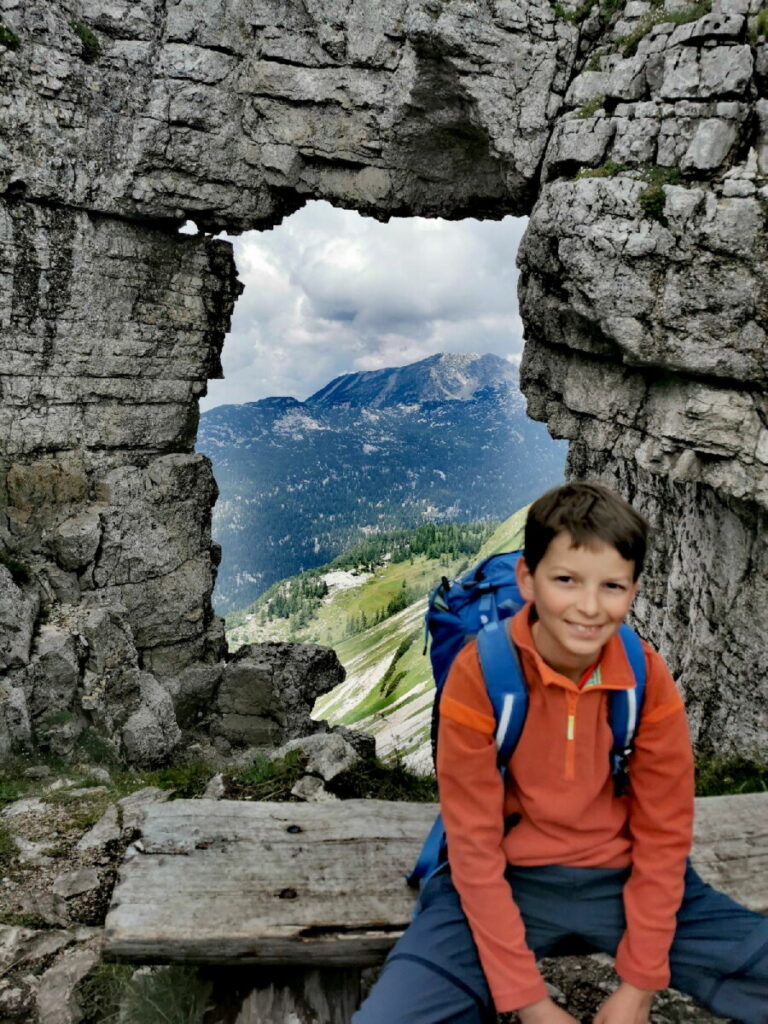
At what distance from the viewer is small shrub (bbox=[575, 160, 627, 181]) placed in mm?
15594

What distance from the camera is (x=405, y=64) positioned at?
19.8m

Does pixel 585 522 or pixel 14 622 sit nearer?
pixel 585 522

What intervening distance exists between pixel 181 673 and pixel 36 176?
17749 mm

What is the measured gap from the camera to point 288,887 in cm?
436

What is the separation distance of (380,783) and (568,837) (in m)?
4.64

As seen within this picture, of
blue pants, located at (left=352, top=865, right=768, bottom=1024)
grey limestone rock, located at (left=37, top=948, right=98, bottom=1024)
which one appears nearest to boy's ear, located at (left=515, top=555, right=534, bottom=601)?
blue pants, located at (left=352, top=865, right=768, bottom=1024)

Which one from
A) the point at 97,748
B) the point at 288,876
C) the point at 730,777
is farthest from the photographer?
the point at 97,748

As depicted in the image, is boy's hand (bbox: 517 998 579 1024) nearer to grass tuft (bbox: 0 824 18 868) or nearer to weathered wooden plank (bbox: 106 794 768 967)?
weathered wooden plank (bbox: 106 794 768 967)

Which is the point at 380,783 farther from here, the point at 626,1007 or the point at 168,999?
the point at 626,1007

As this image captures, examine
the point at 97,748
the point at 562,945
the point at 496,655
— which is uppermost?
the point at 496,655

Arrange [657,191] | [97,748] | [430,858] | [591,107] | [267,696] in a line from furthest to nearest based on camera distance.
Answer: [267,696], [97,748], [591,107], [657,191], [430,858]

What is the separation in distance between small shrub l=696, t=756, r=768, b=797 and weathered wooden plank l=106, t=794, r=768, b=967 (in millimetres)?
3427

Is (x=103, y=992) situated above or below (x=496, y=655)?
below

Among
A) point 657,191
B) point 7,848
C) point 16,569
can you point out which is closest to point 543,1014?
point 7,848
